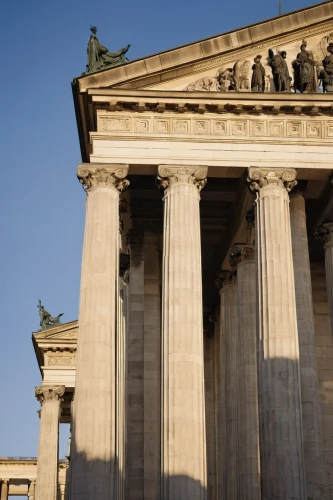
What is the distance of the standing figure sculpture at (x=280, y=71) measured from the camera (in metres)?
41.6

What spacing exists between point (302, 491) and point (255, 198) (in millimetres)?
12661

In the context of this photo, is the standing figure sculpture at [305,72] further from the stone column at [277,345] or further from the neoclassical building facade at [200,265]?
the stone column at [277,345]

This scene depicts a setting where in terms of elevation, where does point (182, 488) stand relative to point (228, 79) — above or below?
below

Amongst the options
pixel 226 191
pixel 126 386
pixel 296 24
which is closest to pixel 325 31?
pixel 296 24

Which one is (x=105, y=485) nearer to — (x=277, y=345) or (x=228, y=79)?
(x=277, y=345)

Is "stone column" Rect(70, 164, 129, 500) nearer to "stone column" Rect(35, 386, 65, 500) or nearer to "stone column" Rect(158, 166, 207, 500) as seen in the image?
"stone column" Rect(158, 166, 207, 500)

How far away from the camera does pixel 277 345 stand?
3728 centimetres

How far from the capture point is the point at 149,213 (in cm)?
4841

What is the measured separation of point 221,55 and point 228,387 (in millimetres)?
16192

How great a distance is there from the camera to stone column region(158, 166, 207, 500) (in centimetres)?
3525

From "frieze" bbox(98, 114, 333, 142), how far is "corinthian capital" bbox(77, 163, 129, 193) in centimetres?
196

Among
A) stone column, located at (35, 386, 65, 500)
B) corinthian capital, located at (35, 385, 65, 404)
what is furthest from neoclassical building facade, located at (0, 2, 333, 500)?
corinthian capital, located at (35, 385, 65, 404)

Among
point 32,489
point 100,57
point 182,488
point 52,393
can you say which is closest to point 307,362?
point 182,488

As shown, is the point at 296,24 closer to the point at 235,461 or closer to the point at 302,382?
the point at 302,382
